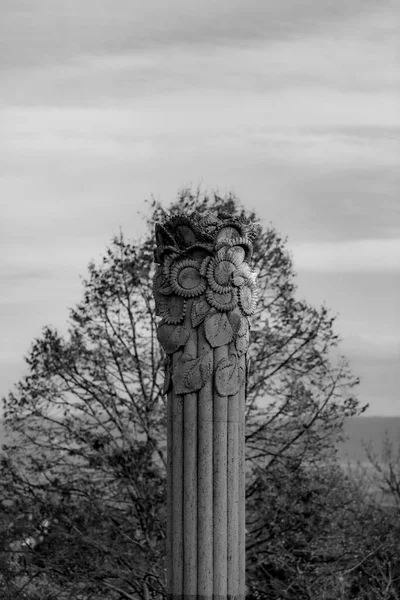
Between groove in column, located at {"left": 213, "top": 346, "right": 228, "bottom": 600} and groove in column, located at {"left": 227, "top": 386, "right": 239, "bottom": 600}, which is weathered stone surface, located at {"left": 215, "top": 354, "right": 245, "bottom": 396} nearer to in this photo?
groove in column, located at {"left": 227, "top": 386, "right": 239, "bottom": 600}

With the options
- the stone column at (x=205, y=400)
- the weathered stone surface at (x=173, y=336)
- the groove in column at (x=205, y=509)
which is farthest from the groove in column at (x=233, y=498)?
the weathered stone surface at (x=173, y=336)

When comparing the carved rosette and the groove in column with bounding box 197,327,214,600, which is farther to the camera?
the carved rosette

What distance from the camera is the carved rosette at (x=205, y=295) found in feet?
43.2

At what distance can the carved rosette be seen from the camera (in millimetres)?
13156

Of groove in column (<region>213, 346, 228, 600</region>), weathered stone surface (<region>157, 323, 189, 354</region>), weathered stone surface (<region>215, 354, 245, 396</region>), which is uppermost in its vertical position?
weathered stone surface (<region>157, 323, 189, 354</region>)

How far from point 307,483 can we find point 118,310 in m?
4.06

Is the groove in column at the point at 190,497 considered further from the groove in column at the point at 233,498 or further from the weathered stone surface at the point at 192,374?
the groove in column at the point at 233,498

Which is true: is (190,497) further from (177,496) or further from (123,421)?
(123,421)

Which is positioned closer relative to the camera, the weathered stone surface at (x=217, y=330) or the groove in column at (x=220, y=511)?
the groove in column at (x=220, y=511)

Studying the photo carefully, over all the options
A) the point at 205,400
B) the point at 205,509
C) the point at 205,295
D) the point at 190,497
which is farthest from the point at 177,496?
the point at 205,295

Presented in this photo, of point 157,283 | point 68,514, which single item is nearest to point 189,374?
point 157,283

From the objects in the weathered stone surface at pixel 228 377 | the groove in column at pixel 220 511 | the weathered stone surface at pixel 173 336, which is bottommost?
the groove in column at pixel 220 511

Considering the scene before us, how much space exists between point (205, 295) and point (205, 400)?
38.0 inches

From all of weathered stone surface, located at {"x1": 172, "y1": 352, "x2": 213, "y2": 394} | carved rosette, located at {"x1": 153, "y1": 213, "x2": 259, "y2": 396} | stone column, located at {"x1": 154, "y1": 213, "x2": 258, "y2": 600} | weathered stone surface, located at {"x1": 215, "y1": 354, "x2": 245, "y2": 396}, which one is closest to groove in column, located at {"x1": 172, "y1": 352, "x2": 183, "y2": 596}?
stone column, located at {"x1": 154, "y1": 213, "x2": 258, "y2": 600}
